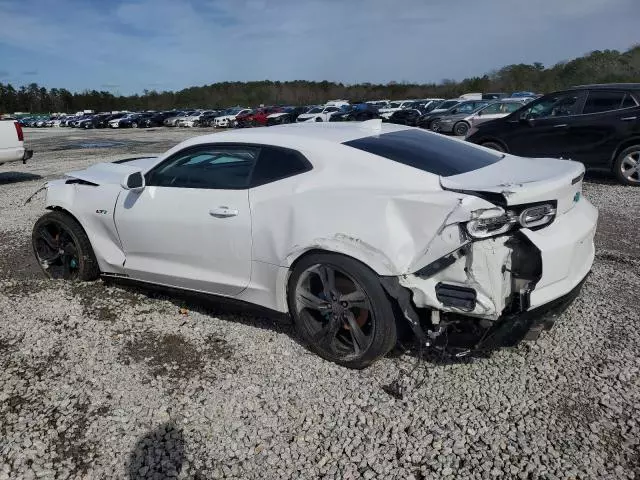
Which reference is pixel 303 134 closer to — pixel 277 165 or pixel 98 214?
pixel 277 165

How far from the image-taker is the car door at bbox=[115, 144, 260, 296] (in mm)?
3602

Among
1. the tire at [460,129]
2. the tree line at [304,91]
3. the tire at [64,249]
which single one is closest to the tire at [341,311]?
the tire at [64,249]

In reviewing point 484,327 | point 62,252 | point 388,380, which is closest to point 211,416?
point 388,380

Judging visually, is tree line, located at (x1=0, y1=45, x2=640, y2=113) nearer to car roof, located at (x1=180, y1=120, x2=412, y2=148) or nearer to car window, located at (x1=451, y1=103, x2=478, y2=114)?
car window, located at (x1=451, y1=103, x2=478, y2=114)

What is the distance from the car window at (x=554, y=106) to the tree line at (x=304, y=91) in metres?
59.1

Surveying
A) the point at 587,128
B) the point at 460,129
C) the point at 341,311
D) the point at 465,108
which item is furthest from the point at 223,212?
the point at 465,108

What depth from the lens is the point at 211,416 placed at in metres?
2.90

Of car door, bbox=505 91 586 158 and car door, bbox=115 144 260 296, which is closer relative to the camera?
car door, bbox=115 144 260 296

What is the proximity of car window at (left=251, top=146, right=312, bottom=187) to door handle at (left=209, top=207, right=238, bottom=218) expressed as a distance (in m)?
0.23

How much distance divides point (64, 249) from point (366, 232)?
10.3 feet

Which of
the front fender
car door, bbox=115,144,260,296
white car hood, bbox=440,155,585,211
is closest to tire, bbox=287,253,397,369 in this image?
car door, bbox=115,144,260,296

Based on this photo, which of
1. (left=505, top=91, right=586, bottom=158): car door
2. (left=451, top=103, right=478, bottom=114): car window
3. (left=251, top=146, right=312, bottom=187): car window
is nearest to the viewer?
(left=251, top=146, right=312, bottom=187): car window

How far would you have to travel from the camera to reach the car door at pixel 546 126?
9078 millimetres

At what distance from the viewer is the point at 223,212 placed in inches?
142
